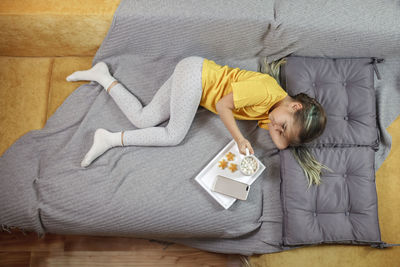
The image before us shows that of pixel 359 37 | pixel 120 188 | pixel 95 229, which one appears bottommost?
pixel 95 229

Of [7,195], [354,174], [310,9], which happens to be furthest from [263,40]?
[7,195]

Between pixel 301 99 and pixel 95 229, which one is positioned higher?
pixel 301 99

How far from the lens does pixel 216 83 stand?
1332mm

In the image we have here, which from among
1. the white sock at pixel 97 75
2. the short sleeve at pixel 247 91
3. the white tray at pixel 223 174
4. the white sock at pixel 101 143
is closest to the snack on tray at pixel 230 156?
the white tray at pixel 223 174

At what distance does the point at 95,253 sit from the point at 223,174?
961 millimetres

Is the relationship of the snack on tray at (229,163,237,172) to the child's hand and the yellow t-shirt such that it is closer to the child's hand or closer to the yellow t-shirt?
the child's hand

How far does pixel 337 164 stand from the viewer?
1353mm

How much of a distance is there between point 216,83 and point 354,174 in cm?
84

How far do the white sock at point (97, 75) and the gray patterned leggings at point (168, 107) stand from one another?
0.20ft

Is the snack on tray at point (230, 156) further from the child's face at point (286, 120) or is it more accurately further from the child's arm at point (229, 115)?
the child's face at point (286, 120)

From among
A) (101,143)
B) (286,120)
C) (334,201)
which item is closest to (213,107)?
(286,120)

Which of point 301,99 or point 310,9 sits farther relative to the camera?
point 310,9

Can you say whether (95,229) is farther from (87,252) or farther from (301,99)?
(301,99)

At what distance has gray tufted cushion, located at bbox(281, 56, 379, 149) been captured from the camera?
137 cm
